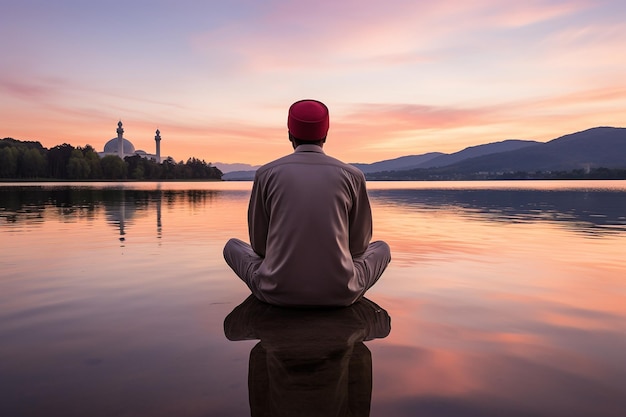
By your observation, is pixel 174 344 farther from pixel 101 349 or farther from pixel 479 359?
pixel 479 359

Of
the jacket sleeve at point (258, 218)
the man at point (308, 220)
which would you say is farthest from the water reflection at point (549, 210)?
the jacket sleeve at point (258, 218)

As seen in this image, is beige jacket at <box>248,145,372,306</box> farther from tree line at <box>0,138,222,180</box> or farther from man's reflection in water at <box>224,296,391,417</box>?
tree line at <box>0,138,222,180</box>

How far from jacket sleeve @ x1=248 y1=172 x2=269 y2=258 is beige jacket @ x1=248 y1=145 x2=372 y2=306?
0.03ft

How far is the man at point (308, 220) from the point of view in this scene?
4539mm

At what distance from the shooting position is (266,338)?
4.21 metres

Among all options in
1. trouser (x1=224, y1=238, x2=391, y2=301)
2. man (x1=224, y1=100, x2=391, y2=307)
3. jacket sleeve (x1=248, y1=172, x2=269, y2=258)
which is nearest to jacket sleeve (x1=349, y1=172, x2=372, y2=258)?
man (x1=224, y1=100, x2=391, y2=307)

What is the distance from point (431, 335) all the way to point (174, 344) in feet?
7.85

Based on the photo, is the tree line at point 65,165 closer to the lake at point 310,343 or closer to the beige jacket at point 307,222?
the lake at point 310,343

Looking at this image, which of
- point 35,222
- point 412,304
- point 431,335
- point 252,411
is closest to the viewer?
point 252,411

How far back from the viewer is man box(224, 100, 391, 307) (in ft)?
14.9

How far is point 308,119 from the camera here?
4.79 meters

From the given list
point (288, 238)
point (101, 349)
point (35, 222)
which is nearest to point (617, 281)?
point (288, 238)

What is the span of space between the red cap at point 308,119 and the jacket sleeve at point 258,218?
0.67m

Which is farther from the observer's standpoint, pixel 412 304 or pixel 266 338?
pixel 412 304
